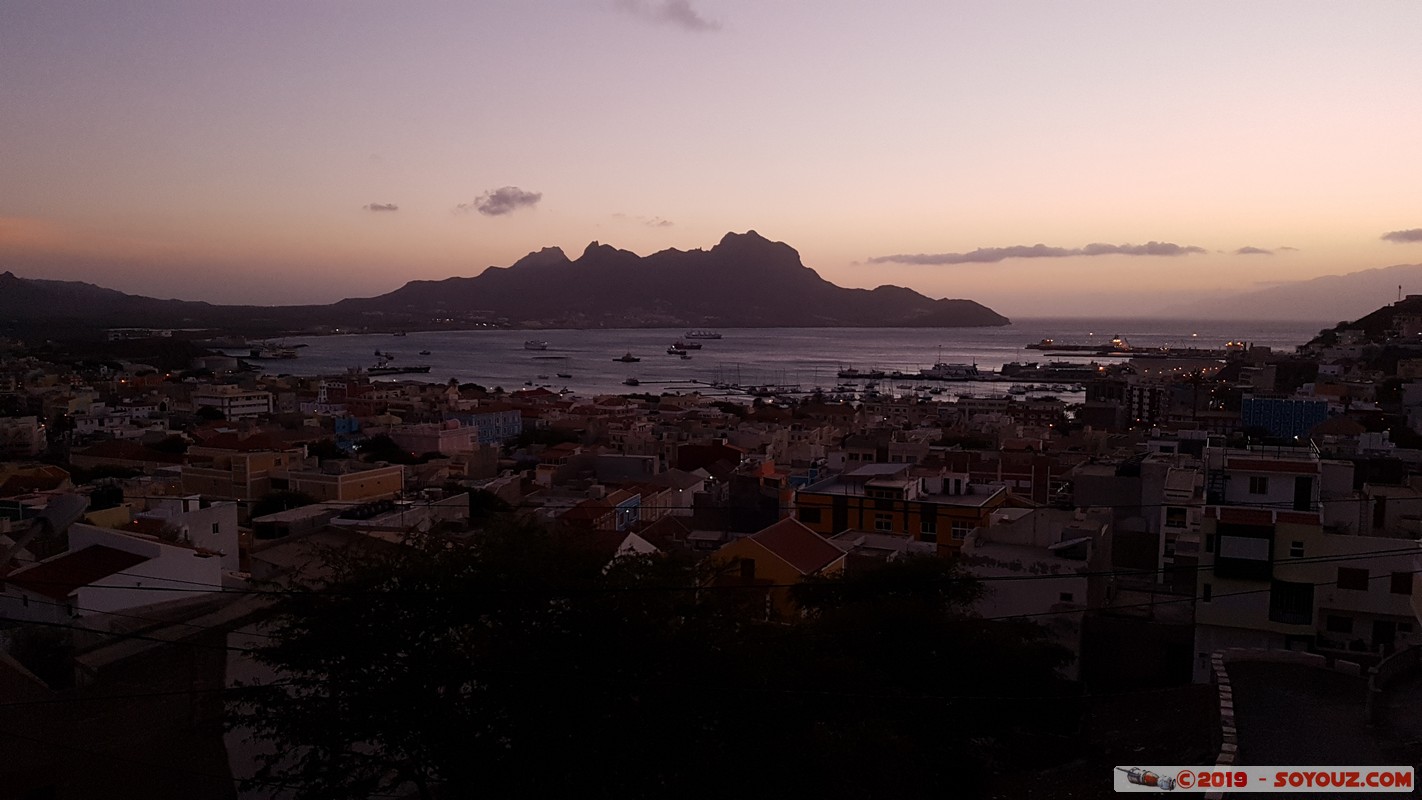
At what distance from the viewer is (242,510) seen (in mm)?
9508

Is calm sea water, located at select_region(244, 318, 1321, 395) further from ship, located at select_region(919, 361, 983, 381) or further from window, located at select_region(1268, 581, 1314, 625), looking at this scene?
window, located at select_region(1268, 581, 1314, 625)

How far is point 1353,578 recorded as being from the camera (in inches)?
206

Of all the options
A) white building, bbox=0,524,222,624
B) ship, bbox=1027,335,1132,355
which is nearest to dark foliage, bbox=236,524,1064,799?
white building, bbox=0,524,222,624

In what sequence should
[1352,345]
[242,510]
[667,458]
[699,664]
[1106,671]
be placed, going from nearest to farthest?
[699,664], [1106,671], [242,510], [667,458], [1352,345]

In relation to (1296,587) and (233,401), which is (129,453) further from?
(1296,587)

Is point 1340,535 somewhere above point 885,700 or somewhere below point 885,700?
above

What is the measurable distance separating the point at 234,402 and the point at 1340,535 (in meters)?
→ 25.1

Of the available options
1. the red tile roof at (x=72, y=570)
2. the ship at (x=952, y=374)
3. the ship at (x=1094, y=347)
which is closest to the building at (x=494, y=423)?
the red tile roof at (x=72, y=570)

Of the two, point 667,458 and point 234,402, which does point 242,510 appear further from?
point 234,402

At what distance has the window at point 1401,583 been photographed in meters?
5.14

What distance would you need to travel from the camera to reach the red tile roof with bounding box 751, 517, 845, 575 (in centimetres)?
626

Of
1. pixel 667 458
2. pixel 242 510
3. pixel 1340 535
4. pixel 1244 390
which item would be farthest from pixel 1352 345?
pixel 242 510

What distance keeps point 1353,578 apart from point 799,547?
3.17m

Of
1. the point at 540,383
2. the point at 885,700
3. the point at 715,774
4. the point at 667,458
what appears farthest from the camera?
the point at 540,383
